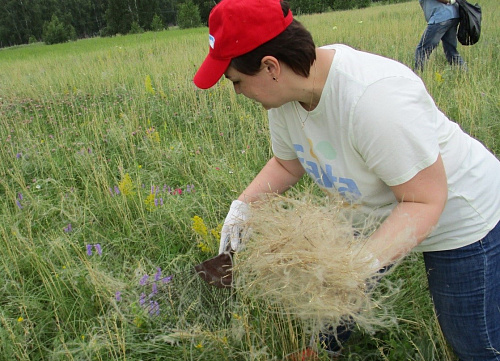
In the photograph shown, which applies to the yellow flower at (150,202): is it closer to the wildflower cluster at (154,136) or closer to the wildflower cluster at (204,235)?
the wildflower cluster at (204,235)

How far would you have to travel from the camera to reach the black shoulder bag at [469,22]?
4477 millimetres

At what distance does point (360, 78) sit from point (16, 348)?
153 cm

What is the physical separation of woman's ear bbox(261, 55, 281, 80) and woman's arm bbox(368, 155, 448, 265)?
1.46 feet

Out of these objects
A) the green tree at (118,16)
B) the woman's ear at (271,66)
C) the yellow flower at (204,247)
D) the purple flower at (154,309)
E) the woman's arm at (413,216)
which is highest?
the green tree at (118,16)

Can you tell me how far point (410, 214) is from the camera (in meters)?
1.03

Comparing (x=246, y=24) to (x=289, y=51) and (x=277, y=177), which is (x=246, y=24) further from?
(x=277, y=177)

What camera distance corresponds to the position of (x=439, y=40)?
4.63m

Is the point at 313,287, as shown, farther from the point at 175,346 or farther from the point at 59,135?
the point at 59,135

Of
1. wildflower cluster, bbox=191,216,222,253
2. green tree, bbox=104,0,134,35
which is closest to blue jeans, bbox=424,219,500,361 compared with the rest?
wildflower cluster, bbox=191,216,222,253

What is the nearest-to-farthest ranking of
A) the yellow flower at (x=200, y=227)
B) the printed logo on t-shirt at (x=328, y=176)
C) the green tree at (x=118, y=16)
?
1. the printed logo on t-shirt at (x=328, y=176)
2. the yellow flower at (x=200, y=227)
3. the green tree at (x=118, y=16)

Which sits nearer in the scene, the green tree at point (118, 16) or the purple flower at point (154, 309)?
the purple flower at point (154, 309)

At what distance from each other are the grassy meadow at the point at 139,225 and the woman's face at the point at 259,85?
26.4 inches

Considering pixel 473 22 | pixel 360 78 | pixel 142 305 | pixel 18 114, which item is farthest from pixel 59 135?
pixel 473 22

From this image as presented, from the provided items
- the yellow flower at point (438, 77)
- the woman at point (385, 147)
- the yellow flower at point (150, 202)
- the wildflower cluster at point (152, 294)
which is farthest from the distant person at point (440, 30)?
the wildflower cluster at point (152, 294)
